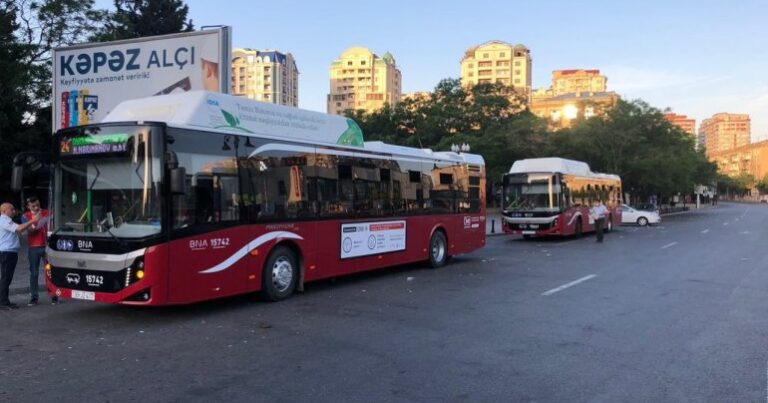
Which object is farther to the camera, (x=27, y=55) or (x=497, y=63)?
(x=497, y=63)

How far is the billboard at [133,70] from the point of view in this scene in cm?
1698

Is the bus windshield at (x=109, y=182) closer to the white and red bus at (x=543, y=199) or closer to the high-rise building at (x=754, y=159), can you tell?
the white and red bus at (x=543, y=199)

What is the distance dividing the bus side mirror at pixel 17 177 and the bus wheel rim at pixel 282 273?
13.0ft

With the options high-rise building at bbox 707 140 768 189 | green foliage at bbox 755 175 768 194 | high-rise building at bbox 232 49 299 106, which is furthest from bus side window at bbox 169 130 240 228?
high-rise building at bbox 707 140 768 189

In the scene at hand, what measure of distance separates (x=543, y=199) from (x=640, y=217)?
1856 centimetres

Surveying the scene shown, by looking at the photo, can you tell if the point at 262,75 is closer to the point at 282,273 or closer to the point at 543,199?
the point at 543,199

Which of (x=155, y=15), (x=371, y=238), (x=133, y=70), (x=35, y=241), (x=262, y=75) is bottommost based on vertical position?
(x=371, y=238)

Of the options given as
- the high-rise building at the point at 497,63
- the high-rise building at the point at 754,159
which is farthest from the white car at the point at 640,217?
the high-rise building at the point at 754,159

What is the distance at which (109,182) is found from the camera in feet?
27.3

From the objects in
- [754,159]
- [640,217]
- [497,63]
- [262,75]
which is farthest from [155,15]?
[754,159]

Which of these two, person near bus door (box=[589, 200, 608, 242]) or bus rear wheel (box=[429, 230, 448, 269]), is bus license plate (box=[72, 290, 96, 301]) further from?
person near bus door (box=[589, 200, 608, 242])

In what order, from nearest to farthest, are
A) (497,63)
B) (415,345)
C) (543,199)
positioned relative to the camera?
(415,345), (543,199), (497,63)

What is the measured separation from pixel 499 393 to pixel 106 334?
5.19 meters

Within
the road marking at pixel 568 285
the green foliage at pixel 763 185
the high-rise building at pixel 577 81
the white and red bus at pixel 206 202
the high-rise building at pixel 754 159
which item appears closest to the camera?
the white and red bus at pixel 206 202
